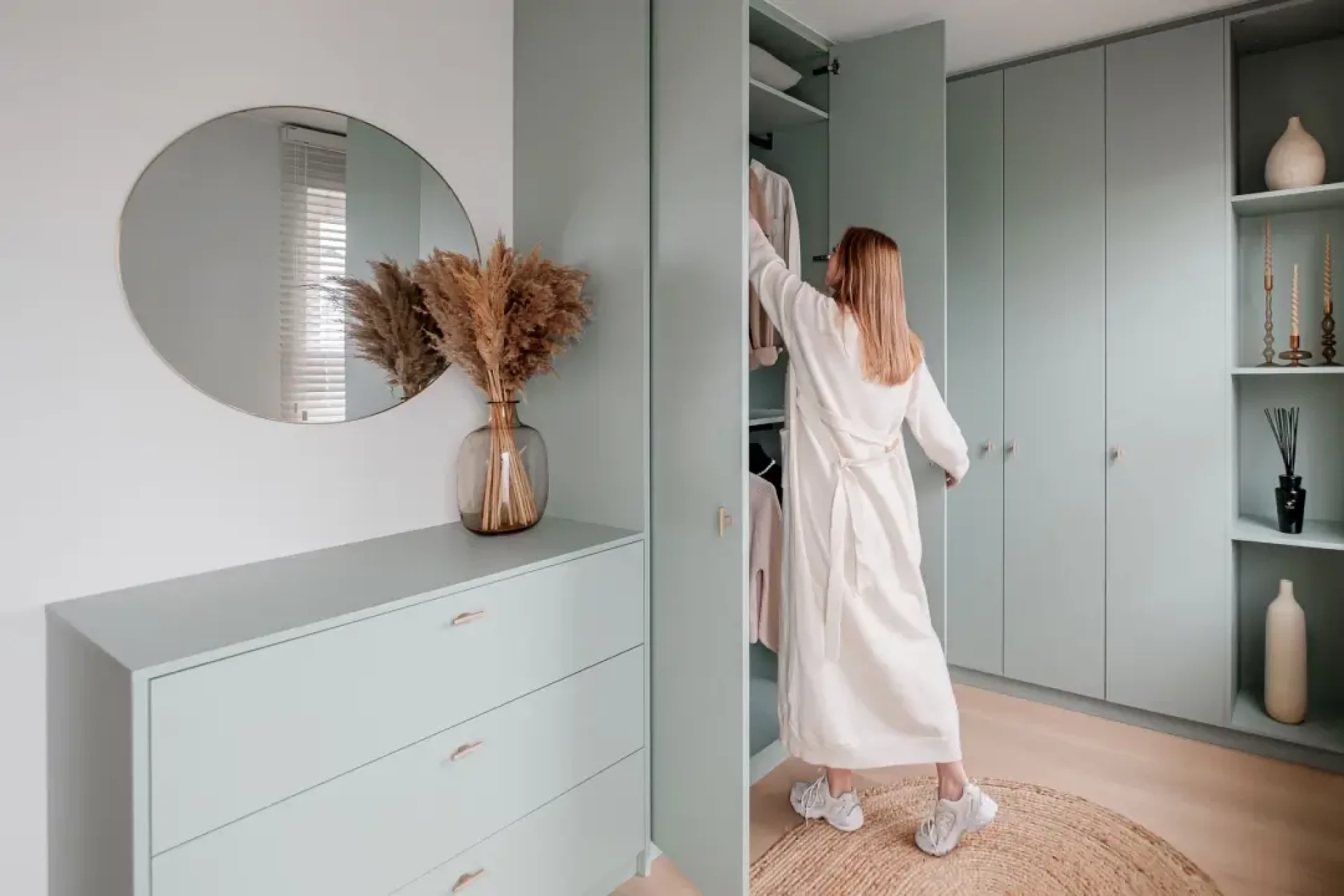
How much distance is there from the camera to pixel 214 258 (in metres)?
1.71

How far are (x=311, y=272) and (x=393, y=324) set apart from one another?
219 mm

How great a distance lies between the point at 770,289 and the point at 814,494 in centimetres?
54

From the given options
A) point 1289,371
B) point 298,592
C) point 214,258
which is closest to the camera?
point 298,592

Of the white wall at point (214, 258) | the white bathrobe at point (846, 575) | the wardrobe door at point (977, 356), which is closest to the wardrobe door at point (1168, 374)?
the wardrobe door at point (977, 356)

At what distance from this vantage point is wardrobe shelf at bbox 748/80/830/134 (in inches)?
95.2

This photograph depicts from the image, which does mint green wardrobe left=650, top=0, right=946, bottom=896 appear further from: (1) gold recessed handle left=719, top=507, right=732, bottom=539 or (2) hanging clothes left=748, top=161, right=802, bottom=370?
(2) hanging clothes left=748, top=161, right=802, bottom=370

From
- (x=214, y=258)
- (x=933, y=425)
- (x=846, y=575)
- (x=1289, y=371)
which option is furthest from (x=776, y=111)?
(x=1289, y=371)

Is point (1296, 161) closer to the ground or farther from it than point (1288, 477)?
farther from it

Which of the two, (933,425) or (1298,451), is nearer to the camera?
(933,425)

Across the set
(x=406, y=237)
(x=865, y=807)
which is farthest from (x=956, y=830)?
(x=406, y=237)

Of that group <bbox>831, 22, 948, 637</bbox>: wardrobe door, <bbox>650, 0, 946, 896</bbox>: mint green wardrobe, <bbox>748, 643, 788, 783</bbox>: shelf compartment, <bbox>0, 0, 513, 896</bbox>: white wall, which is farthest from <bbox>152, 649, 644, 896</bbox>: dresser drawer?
<bbox>831, 22, 948, 637</bbox>: wardrobe door

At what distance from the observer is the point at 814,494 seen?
211 cm

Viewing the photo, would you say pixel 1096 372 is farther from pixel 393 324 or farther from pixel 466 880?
pixel 466 880

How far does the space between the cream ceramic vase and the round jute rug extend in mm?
2057
